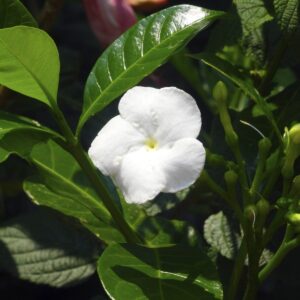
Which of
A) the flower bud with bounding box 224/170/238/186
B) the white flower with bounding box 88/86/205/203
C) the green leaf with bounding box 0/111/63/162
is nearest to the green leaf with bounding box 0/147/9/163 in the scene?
the green leaf with bounding box 0/111/63/162

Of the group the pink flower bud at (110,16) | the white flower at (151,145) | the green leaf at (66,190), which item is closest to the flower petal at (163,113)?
the white flower at (151,145)

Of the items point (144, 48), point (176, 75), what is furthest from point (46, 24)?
point (176, 75)

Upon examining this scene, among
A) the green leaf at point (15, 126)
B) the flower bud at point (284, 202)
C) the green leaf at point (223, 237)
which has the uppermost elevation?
the green leaf at point (15, 126)

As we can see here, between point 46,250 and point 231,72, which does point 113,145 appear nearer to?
point 231,72

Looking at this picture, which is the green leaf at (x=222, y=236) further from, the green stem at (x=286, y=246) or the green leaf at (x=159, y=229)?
the green stem at (x=286, y=246)

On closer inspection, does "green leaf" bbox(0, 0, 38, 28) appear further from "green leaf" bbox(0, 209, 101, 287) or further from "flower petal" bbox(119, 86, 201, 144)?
"green leaf" bbox(0, 209, 101, 287)

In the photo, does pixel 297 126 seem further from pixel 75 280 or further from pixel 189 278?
A: pixel 75 280
